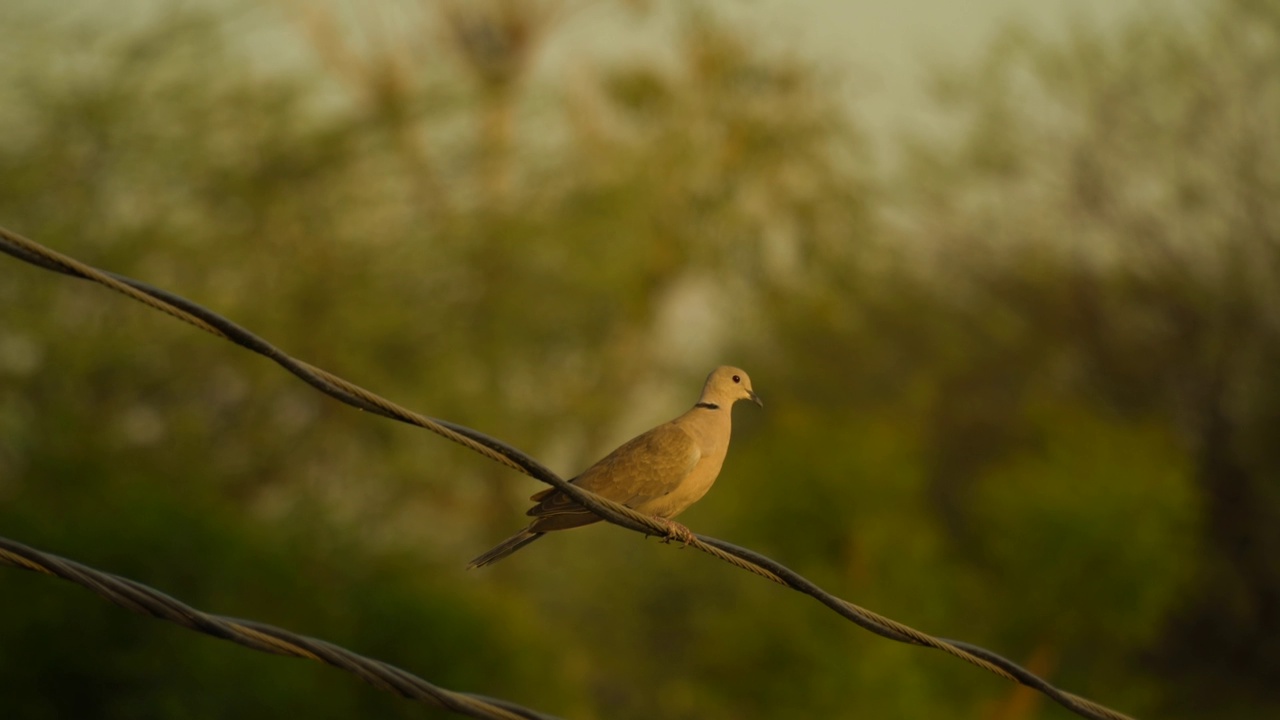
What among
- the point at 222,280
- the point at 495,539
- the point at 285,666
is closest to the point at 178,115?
the point at 222,280

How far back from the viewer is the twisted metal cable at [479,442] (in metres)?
2.56

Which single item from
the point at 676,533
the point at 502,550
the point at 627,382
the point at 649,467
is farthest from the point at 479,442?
the point at 627,382

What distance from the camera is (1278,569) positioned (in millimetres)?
25312

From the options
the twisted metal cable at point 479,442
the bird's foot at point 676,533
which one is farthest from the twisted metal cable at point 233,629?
the bird's foot at point 676,533

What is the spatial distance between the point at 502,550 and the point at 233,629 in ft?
4.90

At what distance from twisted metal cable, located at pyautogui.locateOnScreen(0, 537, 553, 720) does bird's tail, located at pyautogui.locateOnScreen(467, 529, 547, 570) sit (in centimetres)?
88

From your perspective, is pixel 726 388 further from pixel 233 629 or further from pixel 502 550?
pixel 233 629

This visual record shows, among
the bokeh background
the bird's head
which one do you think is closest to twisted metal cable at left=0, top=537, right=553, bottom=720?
the bird's head

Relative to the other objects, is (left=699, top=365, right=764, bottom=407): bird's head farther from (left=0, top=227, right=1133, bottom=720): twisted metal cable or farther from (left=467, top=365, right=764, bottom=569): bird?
(left=0, top=227, right=1133, bottom=720): twisted metal cable

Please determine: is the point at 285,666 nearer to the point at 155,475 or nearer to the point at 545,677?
the point at 545,677

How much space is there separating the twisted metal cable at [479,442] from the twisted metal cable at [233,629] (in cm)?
44

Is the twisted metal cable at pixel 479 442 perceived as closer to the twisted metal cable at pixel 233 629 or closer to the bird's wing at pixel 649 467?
A: the twisted metal cable at pixel 233 629

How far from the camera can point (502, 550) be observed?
13.9ft

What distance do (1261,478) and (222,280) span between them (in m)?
16.6
